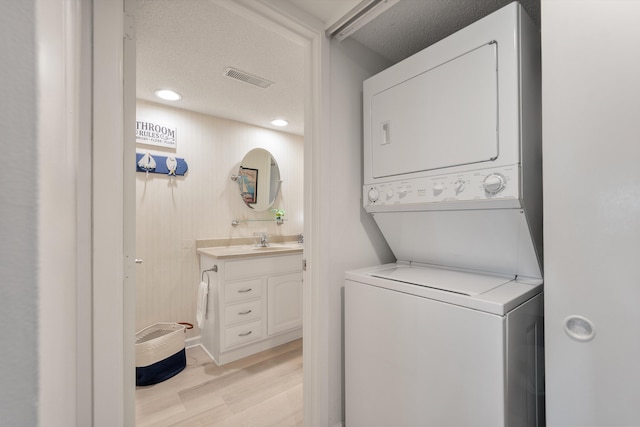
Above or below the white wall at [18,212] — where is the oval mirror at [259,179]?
above

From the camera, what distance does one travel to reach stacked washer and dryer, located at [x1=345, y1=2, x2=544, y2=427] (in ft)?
3.24

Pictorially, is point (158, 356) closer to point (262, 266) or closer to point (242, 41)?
point (262, 266)

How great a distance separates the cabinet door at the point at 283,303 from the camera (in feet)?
8.90

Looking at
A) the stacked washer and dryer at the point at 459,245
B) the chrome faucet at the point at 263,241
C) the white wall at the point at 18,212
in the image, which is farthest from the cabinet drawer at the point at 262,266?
the white wall at the point at 18,212

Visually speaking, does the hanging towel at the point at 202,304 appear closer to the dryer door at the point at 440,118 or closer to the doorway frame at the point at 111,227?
the doorway frame at the point at 111,227

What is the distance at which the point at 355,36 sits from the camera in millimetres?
1649

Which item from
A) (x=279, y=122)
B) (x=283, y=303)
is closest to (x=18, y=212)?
(x=283, y=303)

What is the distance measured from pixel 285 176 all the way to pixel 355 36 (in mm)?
2187

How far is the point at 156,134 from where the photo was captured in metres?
2.65

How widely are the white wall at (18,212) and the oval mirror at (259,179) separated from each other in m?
3.18

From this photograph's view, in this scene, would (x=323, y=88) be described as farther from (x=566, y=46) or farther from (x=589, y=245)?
(x=589, y=245)

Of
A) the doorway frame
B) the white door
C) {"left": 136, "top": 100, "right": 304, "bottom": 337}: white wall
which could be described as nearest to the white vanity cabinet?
{"left": 136, "top": 100, "right": 304, "bottom": 337}: white wall

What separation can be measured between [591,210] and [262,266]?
235 centimetres

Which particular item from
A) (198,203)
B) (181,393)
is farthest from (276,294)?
(198,203)
